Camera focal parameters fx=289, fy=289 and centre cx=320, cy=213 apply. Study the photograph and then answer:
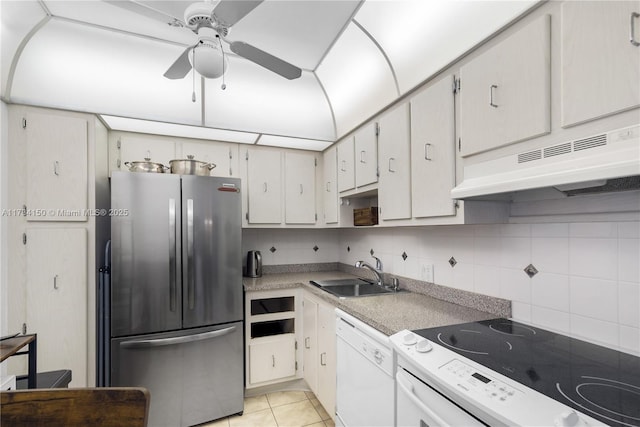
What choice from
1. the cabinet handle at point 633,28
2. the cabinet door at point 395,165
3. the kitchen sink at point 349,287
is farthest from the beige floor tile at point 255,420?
the cabinet handle at point 633,28

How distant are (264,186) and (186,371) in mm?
1658

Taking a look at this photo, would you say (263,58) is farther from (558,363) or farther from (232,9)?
(558,363)

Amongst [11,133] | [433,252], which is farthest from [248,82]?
[433,252]

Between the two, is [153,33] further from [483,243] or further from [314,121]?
[483,243]

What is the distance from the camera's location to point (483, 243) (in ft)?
5.33

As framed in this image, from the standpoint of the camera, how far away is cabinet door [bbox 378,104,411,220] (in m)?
1.78

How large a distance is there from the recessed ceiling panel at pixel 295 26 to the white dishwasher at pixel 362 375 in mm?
1940

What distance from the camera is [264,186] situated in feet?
9.34

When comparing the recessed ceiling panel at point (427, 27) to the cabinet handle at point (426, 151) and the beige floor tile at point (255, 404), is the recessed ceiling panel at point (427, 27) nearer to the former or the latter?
the cabinet handle at point (426, 151)

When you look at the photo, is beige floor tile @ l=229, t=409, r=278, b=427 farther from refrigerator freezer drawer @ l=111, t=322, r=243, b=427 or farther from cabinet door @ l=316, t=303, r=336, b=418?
cabinet door @ l=316, t=303, r=336, b=418

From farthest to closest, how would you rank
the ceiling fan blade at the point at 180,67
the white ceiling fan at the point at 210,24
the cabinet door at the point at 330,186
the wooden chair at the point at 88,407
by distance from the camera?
the cabinet door at the point at 330,186 → the ceiling fan blade at the point at 180,67 → the white ceiling fan at the point at 210,24 → the wooden chair at the point at 88,407

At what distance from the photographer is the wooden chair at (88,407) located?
2.55 ft

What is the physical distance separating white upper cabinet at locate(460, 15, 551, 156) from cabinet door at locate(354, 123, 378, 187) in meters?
0.79

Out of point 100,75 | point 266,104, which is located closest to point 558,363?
point 266,104
